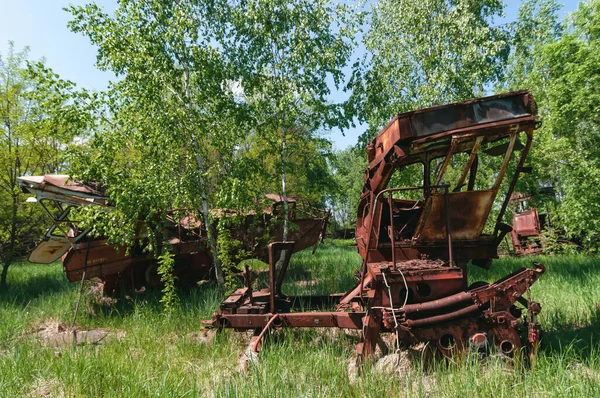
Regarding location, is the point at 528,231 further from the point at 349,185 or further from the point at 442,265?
the point at 349,185

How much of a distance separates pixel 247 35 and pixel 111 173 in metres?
4.58

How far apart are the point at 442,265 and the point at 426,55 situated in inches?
356

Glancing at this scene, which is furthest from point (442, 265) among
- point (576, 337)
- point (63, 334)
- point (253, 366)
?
point (63, 334)

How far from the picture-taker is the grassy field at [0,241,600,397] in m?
3.30

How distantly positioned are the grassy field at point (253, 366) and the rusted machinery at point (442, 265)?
311 millimetres

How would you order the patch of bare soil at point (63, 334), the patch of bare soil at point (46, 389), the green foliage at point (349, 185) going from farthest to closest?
1. the green foliage at point (349, 185)
2. the patch of bare soil at point (63, 334)
3. the patch of bare soil at point (46, 389)

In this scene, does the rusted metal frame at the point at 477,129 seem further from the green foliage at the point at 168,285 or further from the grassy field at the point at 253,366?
the green foliage at the point at 168,285

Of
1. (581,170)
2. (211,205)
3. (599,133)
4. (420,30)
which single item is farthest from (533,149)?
(211,205)

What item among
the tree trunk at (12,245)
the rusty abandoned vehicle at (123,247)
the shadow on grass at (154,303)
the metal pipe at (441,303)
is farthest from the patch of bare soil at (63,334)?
the tree trunk at (12,245)

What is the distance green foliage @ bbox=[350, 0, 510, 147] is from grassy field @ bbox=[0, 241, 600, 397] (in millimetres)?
5888

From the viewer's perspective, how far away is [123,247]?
795 cm

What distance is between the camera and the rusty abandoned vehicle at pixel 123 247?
6836mm

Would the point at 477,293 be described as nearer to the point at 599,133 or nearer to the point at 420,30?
the point at 420,30

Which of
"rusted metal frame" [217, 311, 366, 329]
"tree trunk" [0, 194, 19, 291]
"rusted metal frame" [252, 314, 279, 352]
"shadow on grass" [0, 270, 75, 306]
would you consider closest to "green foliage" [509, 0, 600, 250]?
"rusted metal frame" [217, 311, 366, 329]
